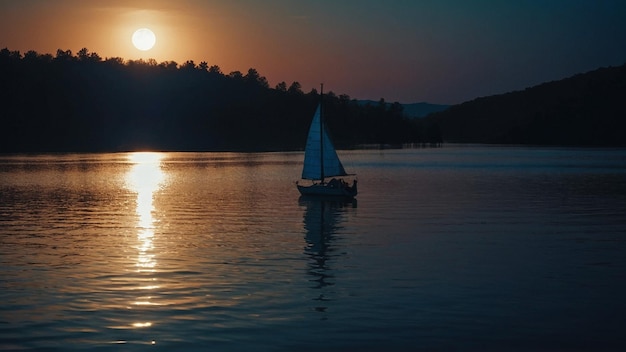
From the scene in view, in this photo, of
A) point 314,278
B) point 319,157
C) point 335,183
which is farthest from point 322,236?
point 319,157

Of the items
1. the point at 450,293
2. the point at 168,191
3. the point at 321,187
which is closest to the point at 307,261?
the point at 450,293

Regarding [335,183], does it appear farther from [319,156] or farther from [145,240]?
[145,240]

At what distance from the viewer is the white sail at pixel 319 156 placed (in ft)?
211

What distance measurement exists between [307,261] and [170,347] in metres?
12.5

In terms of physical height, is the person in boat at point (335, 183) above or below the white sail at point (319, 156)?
below

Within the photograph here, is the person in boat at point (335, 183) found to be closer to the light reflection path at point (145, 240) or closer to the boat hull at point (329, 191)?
the boat hull at point (329, 191)

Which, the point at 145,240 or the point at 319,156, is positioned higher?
the point at 319,156

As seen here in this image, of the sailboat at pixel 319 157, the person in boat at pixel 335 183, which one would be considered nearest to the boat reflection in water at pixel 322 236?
the person in boat at pixel 335 183

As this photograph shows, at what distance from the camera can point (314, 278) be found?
26.3 m

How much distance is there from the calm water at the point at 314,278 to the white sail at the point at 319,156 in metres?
10.3

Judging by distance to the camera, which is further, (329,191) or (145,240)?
(329,191)

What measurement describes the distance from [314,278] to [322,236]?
1247cm

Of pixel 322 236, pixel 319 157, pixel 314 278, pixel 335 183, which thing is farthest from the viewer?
pixel 319 157

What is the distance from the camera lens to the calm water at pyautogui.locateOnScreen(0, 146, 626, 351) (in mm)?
19000
